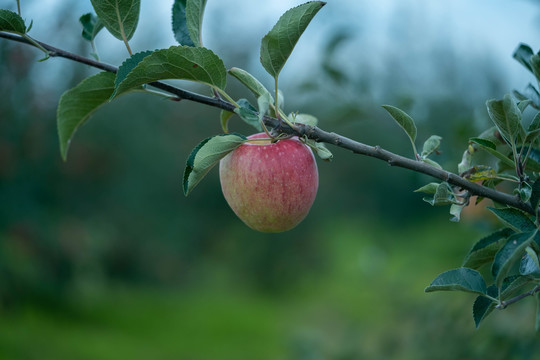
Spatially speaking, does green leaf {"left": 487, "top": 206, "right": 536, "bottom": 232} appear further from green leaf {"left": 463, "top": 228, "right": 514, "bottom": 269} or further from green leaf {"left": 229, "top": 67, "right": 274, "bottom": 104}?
green leaf {"left": 229, "top": 67, "right": 274, "bottom": 104}

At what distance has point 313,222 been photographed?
5.52 meters

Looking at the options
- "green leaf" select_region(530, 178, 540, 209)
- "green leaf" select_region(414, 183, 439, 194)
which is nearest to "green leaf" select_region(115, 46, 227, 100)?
"green leaf" select_region(414, 183, 439, 194)

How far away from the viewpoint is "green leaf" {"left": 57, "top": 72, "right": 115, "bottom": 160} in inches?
21.8

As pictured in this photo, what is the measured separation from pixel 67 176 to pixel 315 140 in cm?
367

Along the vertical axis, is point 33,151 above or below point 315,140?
above

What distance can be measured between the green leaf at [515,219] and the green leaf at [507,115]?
0.07 meters

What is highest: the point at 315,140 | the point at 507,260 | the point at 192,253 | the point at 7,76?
the point at 7,76

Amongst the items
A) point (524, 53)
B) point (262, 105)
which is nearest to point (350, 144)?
point (262, 105)

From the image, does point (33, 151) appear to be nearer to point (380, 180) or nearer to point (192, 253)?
point (192, 253)

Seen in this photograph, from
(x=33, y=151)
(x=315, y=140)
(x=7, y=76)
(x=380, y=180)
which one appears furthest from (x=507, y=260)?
(x=380, y=180)

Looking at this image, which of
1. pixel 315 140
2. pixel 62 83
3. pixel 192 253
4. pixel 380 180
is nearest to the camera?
pixel 315 140

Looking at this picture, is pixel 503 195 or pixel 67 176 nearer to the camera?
pixel 503 195

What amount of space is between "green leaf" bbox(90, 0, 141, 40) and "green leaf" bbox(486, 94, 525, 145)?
0.37 metres

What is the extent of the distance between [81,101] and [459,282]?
1.46ft
